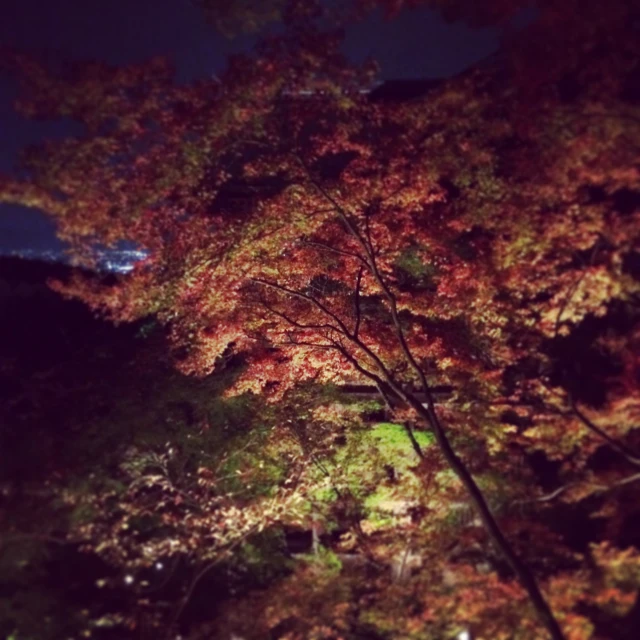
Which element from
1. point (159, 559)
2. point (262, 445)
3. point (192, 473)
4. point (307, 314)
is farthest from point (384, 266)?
point (159, 559)

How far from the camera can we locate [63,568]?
8.31m

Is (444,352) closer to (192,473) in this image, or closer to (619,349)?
(619,349)

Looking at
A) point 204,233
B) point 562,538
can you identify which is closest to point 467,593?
point 562,538

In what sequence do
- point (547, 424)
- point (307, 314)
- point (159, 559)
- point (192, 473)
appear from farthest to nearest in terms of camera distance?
1. point (307, 314)
2. point (192, 473)
3. point (159, 559)
4. point (547, 424)

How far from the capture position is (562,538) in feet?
25.3

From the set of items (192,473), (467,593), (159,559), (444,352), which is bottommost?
(467,593)

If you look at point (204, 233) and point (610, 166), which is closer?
point (610, 166)

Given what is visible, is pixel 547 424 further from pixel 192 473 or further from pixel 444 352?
pixel 192 473

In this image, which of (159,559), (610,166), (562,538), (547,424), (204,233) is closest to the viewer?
(610,166)

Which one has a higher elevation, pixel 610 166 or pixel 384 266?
pixel 384 266

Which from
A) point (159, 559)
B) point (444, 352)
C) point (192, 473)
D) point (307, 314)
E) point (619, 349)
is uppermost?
point (307, 314)

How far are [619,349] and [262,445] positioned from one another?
6926 mm

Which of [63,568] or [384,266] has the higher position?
[384,266]

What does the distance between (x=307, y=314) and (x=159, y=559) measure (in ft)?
18.0
